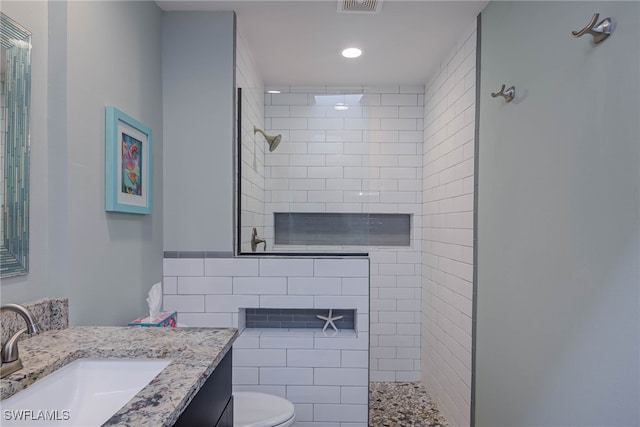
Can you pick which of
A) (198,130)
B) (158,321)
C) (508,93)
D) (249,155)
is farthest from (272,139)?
(508,93)

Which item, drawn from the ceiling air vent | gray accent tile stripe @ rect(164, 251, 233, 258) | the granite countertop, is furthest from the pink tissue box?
the ceiling air vent

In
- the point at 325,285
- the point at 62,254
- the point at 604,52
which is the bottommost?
the point at 325,285

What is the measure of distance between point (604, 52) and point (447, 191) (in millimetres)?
1500

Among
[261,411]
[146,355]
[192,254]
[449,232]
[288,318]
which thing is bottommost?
[261,411]

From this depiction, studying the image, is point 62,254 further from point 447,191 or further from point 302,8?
point 447,191

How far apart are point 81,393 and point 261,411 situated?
964mm

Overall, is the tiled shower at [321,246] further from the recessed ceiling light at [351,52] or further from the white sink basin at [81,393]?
the white sink basin at [81,393]

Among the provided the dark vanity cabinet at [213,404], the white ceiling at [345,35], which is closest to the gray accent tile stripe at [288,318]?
the dark vanity cabinet at [213,404]

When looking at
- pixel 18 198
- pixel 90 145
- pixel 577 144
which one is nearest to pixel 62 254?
pixel 18 198

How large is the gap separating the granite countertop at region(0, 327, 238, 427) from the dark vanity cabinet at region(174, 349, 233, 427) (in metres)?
0.05

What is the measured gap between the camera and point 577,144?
1279mm

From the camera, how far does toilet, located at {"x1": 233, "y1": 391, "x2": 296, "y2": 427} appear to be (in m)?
1.65

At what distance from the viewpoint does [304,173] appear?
2271mm

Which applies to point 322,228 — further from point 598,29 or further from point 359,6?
point 598,29
